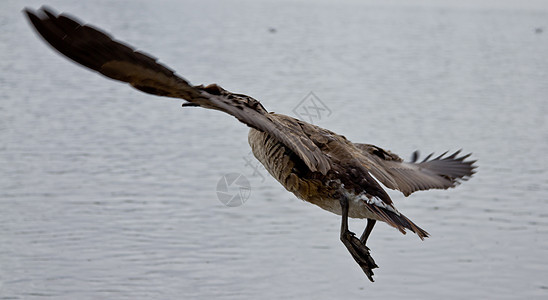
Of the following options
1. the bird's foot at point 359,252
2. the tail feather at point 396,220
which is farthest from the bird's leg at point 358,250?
the tail feather at point 396,220

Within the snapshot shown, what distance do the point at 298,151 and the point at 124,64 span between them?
4.56 feet

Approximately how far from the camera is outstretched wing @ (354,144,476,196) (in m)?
5.53

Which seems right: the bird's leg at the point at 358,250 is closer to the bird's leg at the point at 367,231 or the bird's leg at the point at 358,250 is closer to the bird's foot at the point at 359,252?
the bird's foot at the point at 359,252

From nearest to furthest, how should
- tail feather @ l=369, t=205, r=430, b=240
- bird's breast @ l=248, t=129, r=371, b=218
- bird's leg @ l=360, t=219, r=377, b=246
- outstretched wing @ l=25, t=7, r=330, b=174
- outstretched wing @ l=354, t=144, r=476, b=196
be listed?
outstretched wing @ l=25, t=7, r=330, b=174, tail feather @ l=369, t=205, r=430, b=240, bird's breast @ l=248, t=129, r=371, b=218, bird's leg @ l=360, t=219, r=377, b=246, outstretched wing @ l=354, t=144, r=476, b=196

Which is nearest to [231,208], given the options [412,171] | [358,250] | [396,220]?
[412,171]

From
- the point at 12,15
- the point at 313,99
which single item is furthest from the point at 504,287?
the point at 12,15

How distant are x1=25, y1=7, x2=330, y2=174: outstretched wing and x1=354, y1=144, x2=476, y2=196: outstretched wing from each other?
1.23m

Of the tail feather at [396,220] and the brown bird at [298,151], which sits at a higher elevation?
the brown bird at [298,151]

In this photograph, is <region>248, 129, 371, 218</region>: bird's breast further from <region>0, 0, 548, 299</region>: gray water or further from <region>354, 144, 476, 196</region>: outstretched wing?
<region>0, 0, 548, 299</region>: gray water

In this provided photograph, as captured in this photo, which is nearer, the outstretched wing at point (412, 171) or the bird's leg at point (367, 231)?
the bird's leg at point (367, 231)

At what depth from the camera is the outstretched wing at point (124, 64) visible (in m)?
3.41

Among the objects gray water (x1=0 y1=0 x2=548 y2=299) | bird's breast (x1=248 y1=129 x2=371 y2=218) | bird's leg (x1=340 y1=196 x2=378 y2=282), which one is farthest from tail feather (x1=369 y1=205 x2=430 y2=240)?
gray water (x1=0 y1=0 x2=548 y2=299)

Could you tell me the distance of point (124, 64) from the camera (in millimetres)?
3719

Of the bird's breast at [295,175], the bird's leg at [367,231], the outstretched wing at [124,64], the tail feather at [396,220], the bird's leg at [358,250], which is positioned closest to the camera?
the outstretched wing at [124,64]
